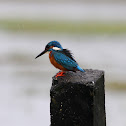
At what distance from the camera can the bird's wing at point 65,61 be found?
2.88m

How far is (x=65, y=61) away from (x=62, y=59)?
0.03 metres

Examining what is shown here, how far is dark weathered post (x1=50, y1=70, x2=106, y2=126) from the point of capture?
2.57m

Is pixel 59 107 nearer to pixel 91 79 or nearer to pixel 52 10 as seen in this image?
pixel 91 79

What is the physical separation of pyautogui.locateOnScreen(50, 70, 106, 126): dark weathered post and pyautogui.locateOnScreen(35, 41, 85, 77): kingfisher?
0.20 m

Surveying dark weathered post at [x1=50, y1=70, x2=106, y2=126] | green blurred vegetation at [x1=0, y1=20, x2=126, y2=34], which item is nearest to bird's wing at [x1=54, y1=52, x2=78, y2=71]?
Answer: dark weathered post at [x1=50, y1=70, x2=106, y2=126]

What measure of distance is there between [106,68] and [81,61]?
77cm

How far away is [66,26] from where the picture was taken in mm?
13922

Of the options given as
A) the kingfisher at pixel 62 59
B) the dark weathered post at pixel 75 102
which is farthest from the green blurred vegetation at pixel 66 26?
the dark weathered post at pixel 75 102

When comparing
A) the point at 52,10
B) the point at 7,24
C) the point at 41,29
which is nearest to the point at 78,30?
the point at 41,29

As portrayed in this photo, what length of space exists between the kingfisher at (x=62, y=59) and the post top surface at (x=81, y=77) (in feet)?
0.13

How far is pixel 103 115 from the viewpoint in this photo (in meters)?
2.88

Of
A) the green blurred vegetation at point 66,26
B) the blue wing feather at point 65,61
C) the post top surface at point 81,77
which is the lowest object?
the post top surface at point 81,77

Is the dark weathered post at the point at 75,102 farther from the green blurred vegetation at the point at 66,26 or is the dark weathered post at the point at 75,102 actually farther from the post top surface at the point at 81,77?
the green blurred vegetation at the point at 66,26

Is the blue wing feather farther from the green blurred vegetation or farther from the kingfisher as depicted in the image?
the green blurred vegetation
